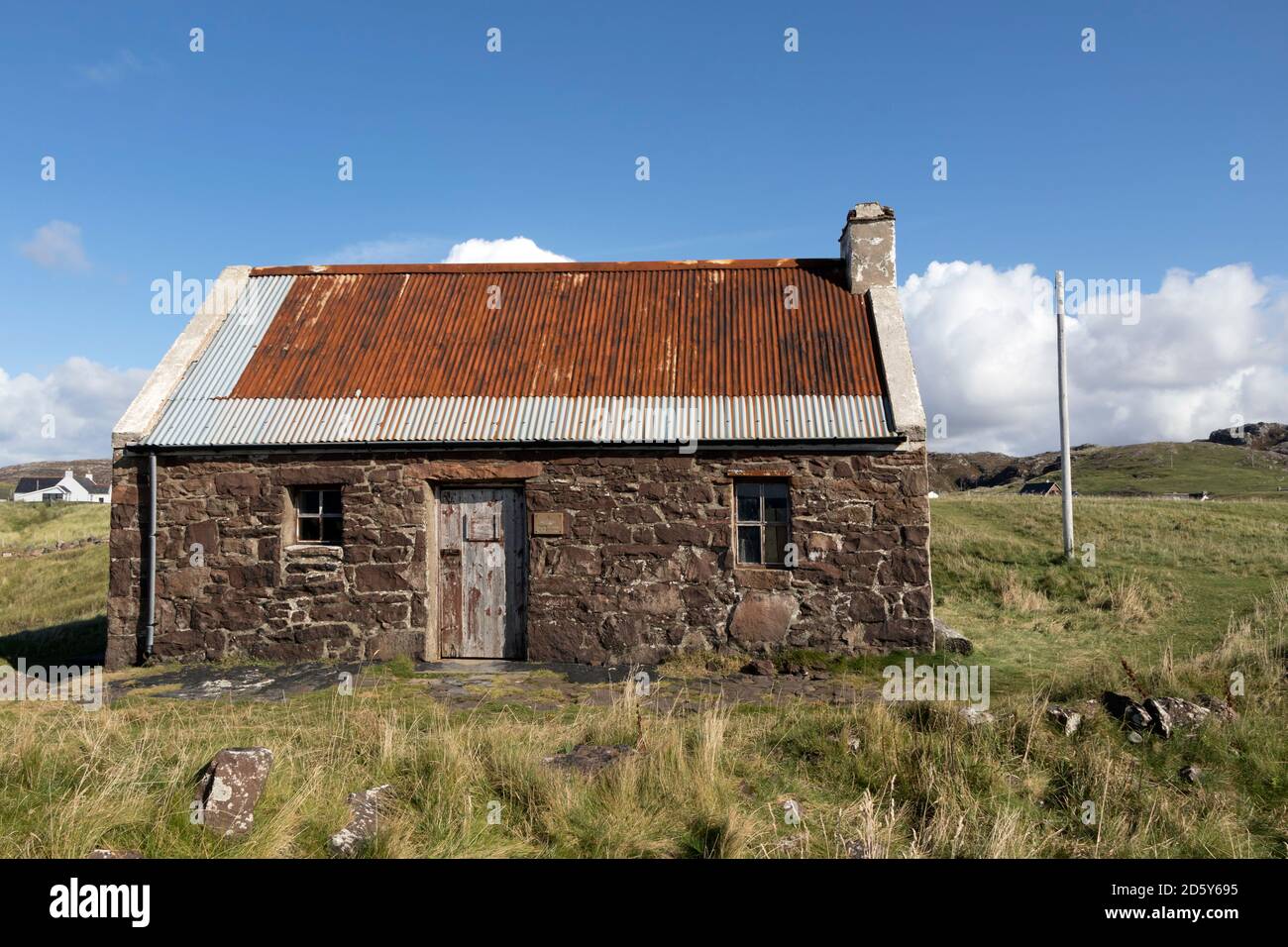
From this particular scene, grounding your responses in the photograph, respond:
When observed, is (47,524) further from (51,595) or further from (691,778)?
(691,778)

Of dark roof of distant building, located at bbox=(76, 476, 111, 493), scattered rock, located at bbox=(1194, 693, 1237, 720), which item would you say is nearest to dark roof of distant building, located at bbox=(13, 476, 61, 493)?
dark roof of distant building, located at bbox=(76, 476, 111, 493)

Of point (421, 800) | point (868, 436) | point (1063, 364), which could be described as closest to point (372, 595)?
point (421, 800)

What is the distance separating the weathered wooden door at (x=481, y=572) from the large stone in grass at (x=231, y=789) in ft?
18.1

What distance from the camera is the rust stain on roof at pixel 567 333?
10.9 meters

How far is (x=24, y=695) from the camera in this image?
8.45 meters

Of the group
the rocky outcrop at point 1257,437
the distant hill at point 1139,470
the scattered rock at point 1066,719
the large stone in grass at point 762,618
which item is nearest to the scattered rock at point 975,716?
the scattered rock at point 1066,719

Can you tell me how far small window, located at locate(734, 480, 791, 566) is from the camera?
10.1m

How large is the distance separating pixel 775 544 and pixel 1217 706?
470 centimetres

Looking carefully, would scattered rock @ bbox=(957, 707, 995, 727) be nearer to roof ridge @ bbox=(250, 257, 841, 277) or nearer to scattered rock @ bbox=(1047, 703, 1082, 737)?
scattered rock @ bbox=(1047, 703, 1082, 737)

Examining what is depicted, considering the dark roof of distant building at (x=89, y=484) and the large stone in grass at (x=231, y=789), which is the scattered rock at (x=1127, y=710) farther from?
the dark roof of distant building at (x=89, y=484)
